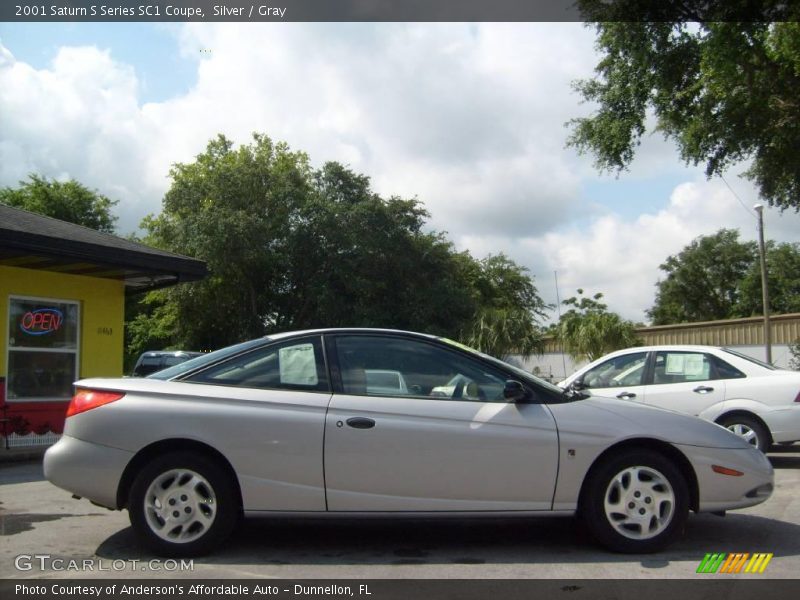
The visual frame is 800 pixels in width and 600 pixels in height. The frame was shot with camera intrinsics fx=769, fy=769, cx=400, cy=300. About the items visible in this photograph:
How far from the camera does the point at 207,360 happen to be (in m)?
5.48

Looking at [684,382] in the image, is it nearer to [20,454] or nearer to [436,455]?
[436,455]

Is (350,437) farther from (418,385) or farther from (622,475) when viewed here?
(622,475)

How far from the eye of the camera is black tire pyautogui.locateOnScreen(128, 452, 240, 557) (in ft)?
16.4

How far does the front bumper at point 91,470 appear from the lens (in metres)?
5.05

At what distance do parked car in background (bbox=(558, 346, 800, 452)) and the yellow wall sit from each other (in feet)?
28.3

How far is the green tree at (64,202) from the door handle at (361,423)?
144 ft

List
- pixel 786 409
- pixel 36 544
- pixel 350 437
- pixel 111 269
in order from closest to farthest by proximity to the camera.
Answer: pixel 350 437, pixel 36 544, pixel 786 409, pixel 111 269

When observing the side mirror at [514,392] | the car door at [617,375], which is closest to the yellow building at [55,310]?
the car door at [617,375]

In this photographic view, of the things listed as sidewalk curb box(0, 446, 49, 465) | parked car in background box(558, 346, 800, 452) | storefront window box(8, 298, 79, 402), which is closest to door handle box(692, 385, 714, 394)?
parked car in background box(558, 346, 800, 452)

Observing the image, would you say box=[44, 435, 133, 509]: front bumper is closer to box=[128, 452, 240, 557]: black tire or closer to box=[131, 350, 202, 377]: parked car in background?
box=[128, 452, 240, 557]: black tire

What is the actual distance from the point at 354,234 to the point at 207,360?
3076 centimetres
